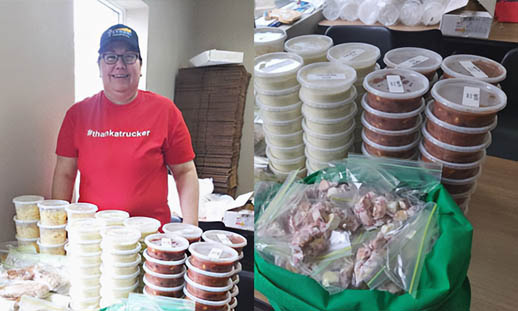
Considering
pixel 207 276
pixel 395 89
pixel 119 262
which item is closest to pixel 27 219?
pixel 119 262

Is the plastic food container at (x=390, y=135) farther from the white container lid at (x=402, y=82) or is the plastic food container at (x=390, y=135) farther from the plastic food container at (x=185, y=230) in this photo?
the plastic food container at (x=185, y=230)

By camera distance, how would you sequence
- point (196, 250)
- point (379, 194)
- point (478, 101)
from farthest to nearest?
1. point (196, 250)
2. point (379, 194)
3. point (478, 101)

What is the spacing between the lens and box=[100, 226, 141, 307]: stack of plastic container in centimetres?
97

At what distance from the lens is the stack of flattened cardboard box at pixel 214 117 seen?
948 mm

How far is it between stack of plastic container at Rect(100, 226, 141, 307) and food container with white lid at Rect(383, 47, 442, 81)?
68 centimetres

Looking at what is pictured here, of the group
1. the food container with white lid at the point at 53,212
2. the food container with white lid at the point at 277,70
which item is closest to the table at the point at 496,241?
the food container with white lid at the point at 277,70

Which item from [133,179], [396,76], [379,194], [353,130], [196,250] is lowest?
[196,250]

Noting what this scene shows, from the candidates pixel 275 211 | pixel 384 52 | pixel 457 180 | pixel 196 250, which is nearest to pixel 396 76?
pixel 384 52

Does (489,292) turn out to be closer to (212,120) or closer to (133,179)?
(212,120)

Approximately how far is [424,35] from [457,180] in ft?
0.84

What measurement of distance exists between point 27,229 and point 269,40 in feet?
2.61

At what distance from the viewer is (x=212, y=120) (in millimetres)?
979

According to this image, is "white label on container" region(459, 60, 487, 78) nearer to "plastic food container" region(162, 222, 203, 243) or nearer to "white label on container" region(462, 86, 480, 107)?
"white label on container" region(462, 86, 480, 107)

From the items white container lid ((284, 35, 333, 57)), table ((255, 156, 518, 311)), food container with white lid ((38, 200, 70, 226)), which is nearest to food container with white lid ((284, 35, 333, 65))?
white container lid ((284, 35, 333, 57))
